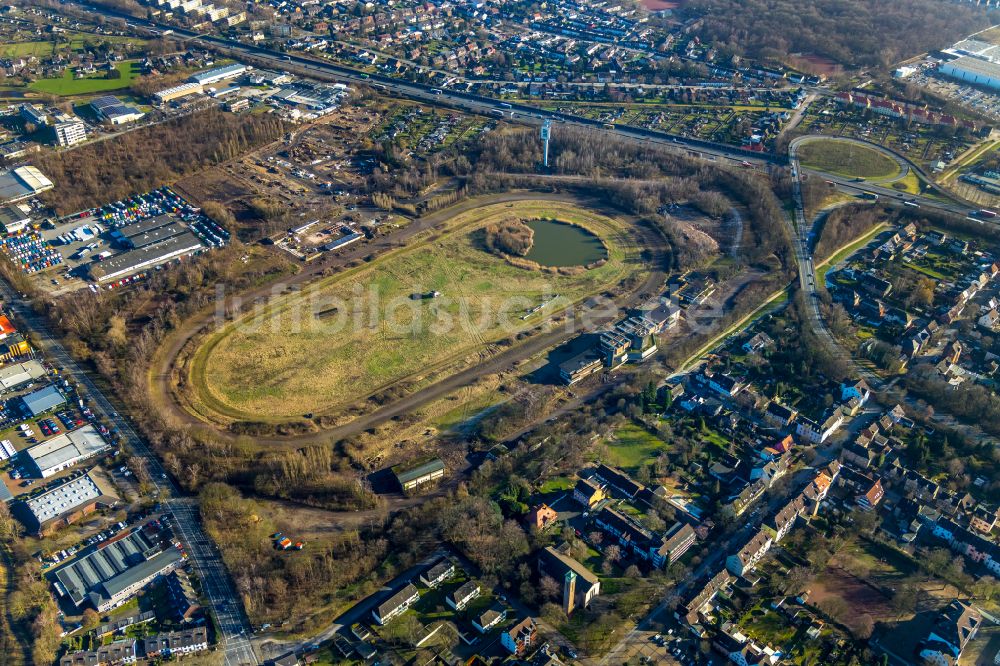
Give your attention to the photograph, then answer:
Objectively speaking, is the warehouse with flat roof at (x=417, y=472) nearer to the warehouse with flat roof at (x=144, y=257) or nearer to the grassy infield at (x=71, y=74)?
the warehouse with flat roof at (x=144, y=257)

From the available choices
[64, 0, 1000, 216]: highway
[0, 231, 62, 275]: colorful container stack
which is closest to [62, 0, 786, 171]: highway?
[64, 0, 1000, 216]: highway

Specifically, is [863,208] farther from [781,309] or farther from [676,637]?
[676,637]

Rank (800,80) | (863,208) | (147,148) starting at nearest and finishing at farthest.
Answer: (863,208)
(147,148)
(800,80)

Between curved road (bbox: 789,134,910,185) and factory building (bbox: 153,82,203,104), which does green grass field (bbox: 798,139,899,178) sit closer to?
curved road (bbox: 789,134,910,185)

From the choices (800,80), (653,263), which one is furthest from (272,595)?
(800,80)

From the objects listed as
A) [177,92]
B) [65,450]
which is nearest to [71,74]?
[177,92]
